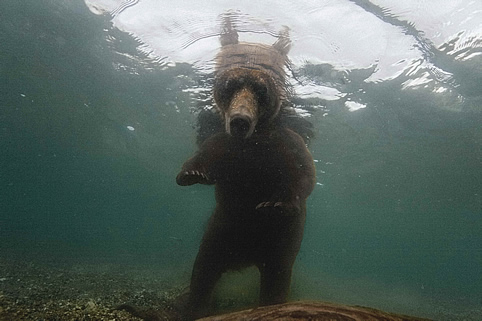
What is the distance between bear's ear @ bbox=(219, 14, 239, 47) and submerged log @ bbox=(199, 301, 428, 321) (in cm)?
600

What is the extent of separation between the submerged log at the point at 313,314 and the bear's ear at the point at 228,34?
600cm

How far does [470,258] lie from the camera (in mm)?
62562

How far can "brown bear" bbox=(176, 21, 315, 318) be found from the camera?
12.6 ft

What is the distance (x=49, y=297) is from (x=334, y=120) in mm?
10795

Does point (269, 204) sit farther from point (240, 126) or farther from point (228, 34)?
point (228, 34)

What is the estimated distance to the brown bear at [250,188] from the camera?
12.6ft

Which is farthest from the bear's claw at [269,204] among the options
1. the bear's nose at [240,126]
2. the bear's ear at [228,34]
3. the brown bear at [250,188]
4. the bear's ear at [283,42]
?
the bear's ear at [228,34]

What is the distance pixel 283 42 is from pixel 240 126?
12.4ft

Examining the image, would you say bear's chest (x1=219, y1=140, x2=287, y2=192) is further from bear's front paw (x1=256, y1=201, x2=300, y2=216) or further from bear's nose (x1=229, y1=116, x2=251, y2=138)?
bear's front paw (x1=256, y1=201, x2=300, y2=216)

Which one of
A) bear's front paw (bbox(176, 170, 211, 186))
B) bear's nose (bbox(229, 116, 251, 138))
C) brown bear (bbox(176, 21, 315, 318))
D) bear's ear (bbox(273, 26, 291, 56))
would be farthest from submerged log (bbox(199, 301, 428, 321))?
bear's ear (bbox(273, 26, 291, 56))

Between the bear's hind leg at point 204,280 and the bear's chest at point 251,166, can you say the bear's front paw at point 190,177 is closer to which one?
Result: the bear's chest at point 251,166

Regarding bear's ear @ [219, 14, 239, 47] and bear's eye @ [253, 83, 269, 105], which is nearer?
bear's eye @ [253, 83, 269, 105]

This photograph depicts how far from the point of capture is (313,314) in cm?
170

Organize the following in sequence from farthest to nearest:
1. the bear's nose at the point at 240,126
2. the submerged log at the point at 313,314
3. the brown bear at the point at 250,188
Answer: the brown bear at the point at 250,188
the bear's nose at the point at 240,126
the submerged log at the point at 313,314
